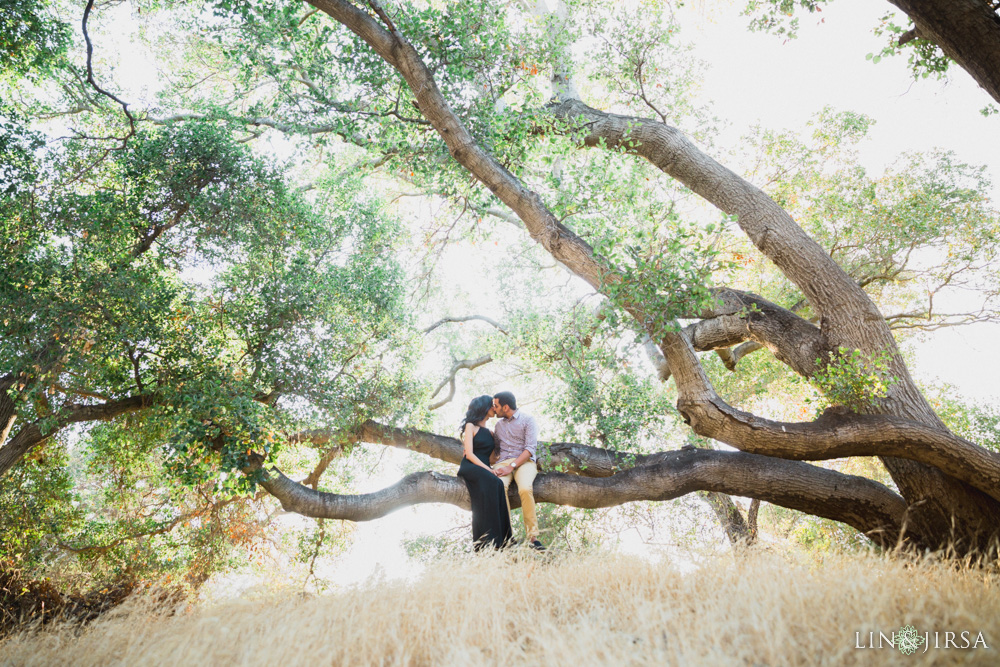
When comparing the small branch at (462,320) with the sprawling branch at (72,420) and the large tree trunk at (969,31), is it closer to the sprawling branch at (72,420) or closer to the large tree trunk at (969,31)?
the sprawling branch at (72,420)

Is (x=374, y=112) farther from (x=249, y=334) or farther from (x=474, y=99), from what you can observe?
(x=249, y=334)

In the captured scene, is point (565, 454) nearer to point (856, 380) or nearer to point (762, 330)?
point (762, 330)

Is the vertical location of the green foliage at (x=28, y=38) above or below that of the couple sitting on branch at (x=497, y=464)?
above

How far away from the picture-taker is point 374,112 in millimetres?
7387

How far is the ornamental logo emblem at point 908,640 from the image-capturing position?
238 cm

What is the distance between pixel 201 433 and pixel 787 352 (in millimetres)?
6931

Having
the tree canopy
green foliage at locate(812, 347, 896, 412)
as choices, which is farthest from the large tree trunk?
green foliage at locate(812, 347, 896, 412)

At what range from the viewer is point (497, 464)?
6219 mm

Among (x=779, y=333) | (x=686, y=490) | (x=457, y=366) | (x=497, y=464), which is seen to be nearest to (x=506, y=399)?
(x=497, y=464)

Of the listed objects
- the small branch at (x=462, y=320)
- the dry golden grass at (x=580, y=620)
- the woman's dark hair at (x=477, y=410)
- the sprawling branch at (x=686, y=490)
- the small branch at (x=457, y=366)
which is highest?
the small branch at (x=462, y=320)

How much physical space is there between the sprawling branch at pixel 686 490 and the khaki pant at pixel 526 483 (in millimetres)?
359

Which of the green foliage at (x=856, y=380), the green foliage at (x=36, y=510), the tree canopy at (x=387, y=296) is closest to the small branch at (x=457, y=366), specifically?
the tree canopy at (x=387, y=296)

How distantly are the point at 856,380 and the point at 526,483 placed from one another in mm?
3675

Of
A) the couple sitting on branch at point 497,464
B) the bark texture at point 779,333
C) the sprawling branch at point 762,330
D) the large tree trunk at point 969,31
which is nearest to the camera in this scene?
the large tree trunk at point 969,31
